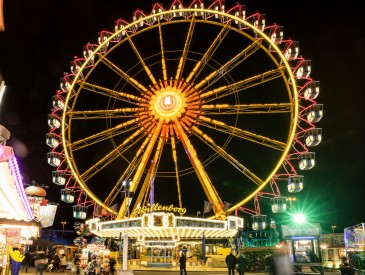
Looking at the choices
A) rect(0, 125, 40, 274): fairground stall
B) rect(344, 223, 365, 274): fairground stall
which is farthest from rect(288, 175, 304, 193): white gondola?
rect(0, 125, 40, 274): fairground stall

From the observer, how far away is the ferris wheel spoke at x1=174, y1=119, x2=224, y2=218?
25625 millimetres

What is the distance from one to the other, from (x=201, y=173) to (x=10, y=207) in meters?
15.2

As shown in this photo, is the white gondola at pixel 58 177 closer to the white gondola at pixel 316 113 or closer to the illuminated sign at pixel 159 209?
the illuminated sign at pixel 159 209

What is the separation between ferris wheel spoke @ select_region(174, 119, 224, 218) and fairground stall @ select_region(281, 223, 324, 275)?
6.51m

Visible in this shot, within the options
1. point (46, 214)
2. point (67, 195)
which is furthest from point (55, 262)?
point (67, 195)

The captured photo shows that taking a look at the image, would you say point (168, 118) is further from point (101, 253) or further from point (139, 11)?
point (101, 253)

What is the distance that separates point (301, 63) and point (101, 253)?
15.5 meters

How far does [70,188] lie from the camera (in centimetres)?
2670

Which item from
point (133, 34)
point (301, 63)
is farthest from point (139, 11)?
point (301, 63)

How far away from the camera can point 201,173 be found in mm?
25562

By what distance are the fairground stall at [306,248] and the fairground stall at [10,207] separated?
12631 mm

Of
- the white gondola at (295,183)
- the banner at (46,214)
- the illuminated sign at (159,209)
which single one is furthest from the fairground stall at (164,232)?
the white gondola at (295,183)

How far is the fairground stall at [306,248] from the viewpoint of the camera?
19297mm

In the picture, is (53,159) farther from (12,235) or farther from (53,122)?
(12,235)
